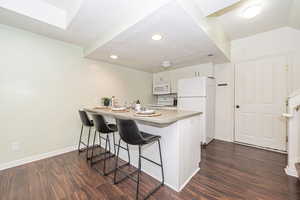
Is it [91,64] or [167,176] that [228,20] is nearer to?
[167,176]

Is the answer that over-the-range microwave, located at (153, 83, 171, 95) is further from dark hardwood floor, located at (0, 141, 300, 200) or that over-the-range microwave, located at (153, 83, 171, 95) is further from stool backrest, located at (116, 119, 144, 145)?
stool backrest, located at (116, 119, 144, 145)

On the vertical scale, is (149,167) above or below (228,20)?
below

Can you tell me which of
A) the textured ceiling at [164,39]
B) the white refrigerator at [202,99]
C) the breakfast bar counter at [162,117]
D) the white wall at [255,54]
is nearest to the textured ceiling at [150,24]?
the textured ceiling at [164,39]

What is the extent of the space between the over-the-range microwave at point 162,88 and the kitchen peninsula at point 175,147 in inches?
93.6

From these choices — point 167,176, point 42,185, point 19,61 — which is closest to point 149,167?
point 167,176

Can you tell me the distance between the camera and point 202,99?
2973mm

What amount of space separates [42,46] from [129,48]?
1.68 meters

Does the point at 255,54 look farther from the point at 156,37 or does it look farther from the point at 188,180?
the point at 188,180

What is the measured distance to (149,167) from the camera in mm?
1864

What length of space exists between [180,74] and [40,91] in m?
3.67

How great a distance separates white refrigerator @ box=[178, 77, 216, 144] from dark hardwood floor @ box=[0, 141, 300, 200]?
866 mm

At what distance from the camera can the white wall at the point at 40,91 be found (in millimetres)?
2051

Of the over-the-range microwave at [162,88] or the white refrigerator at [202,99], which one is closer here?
the white refrigerator at [202,99]

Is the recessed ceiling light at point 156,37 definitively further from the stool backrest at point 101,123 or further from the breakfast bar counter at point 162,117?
the stool backrest at point 101,123
